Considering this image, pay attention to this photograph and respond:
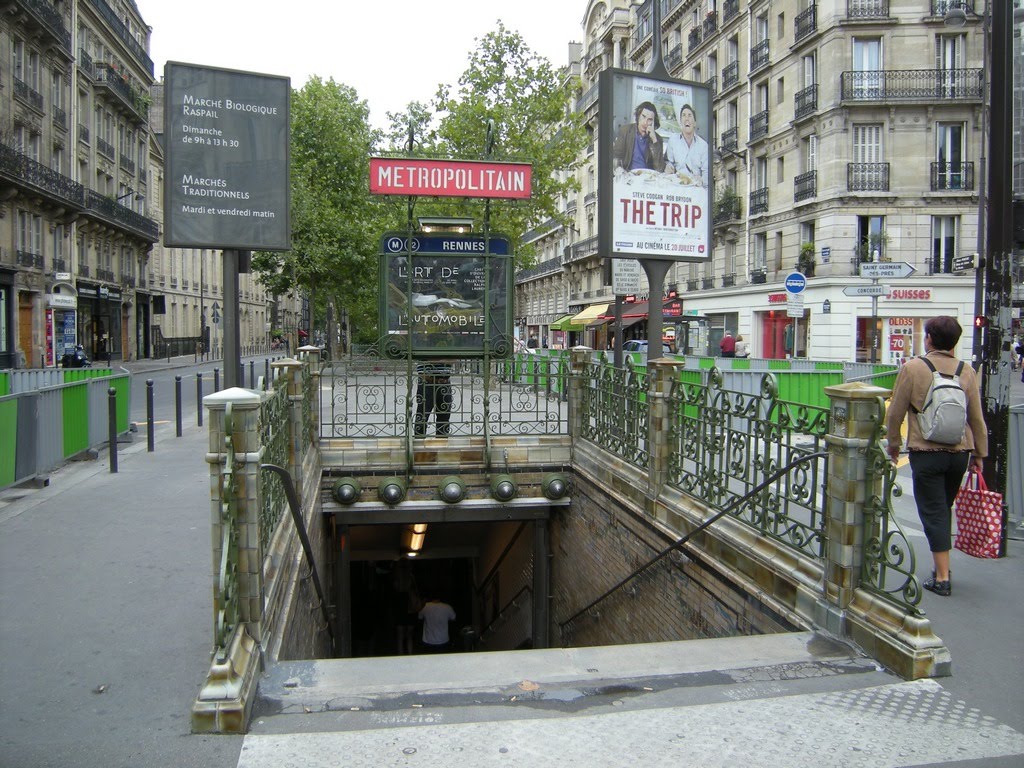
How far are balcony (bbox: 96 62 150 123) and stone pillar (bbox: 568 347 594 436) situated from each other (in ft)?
120

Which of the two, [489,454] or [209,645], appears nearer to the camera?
[209,645]

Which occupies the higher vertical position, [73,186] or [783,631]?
[73,186]

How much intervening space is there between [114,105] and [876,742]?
151 feet

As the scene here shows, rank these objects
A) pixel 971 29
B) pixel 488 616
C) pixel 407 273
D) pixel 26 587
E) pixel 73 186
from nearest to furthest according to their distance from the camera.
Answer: pixel 26 587 < pixel 407 273 < pixel 488 616 < pixel 971 29 < pixel 73 186

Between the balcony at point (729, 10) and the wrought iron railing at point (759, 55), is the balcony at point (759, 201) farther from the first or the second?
the balcony at point (729, 10)

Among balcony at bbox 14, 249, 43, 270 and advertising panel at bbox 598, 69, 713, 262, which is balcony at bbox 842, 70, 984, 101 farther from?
balcony at bbox 14, 249, 43, 270

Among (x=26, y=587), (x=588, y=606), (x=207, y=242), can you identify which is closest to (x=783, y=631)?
(x=588, y=606)

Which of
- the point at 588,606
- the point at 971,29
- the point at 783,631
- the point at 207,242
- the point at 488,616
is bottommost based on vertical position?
the point at 488,616

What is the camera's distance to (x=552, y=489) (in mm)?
10297

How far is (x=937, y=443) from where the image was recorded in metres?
5.12

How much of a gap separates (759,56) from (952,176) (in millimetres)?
9464

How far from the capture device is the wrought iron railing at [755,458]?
5.20 metres

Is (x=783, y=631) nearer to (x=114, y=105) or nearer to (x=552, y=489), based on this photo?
(x=552, y=489)

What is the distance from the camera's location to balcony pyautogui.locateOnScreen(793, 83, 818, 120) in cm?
2989
